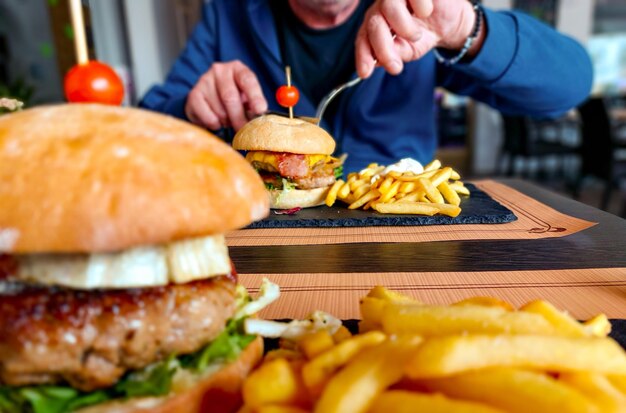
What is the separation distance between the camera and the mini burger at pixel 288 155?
2532 millimetres

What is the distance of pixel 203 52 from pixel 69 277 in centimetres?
338

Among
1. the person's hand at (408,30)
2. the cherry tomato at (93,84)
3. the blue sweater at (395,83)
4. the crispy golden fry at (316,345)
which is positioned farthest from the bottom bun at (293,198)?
the crispy golden fry at (316,345)

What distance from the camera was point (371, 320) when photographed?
3.04 ft

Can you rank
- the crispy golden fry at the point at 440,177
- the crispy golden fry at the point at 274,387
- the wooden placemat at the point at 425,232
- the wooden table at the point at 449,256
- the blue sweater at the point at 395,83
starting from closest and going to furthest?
the crispy golden fry at the point at 274,387
the wooden table at the point at 449,256
the wooden placemat at the point at 425,232
the crispy golden fry at the point at 440,177
the blue sweater at the point at 395,83

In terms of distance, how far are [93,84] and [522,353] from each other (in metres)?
1.07

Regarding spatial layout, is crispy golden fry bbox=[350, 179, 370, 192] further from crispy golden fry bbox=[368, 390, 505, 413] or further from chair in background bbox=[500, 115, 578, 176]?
chair in background bbox=[500, 115, 578, 176]

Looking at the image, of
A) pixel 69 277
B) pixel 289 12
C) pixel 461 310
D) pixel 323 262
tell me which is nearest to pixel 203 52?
pixel 289 12

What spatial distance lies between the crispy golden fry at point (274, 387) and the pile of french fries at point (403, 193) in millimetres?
1531

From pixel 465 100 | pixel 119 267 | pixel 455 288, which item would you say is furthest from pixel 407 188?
pixel 465 100

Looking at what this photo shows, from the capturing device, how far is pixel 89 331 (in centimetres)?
82

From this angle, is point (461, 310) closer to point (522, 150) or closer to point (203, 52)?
point (203, 52)

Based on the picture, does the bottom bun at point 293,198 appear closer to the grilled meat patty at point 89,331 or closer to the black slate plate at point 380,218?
the black slate plate at point 380,218

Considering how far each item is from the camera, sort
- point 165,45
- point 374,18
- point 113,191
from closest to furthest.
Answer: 1. point 113,191
2. point 374,18
3. point 165,45

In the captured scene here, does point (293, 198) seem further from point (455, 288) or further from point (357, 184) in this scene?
point (455, 288)
